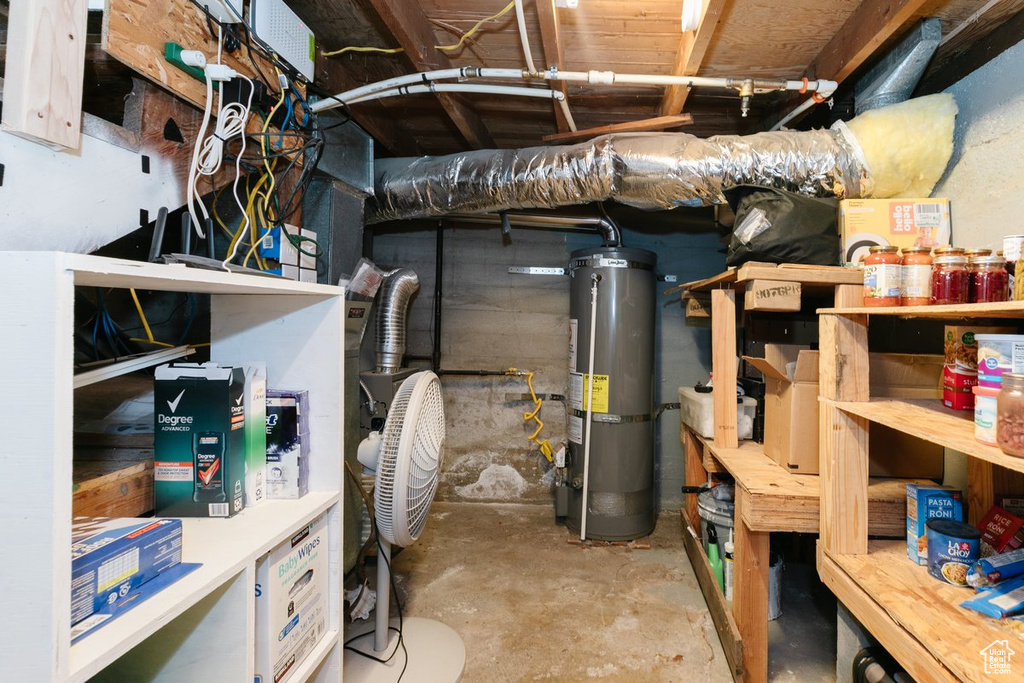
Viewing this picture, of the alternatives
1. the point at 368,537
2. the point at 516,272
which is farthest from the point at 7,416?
the point at 516,272

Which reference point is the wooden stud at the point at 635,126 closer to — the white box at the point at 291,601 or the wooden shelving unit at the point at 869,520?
the wooden shelving unit at the point at 869,520

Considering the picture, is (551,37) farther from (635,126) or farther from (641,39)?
(635,126)

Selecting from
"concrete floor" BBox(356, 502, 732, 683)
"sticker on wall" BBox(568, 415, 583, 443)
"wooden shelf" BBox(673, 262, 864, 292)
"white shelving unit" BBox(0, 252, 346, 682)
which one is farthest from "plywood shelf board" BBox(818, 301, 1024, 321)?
"sticker on wall" BBox(568, 415, 583, 443)

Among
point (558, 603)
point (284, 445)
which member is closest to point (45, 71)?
point (284, 445)

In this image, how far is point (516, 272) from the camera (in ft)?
10.9

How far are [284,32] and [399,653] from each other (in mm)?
2084

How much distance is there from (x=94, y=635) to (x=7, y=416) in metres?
0.29

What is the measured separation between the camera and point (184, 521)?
3.04 feet

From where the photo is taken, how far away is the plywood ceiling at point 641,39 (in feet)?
5.10

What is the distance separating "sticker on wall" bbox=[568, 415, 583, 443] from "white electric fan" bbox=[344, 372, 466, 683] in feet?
4.11

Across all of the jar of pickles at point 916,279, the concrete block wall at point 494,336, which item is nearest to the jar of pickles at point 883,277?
the jar of pickles at point 916,279

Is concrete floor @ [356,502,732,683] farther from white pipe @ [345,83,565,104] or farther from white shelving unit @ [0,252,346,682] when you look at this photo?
white pipe @ [345,83,565,104]

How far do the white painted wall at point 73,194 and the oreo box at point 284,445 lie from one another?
0.48m

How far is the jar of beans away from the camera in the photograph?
82 cm
